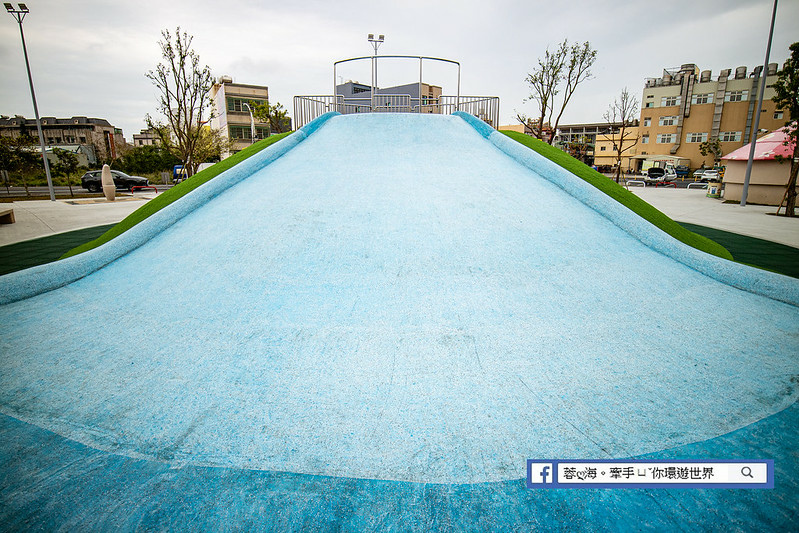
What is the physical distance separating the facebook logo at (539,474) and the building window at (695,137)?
7526 cm

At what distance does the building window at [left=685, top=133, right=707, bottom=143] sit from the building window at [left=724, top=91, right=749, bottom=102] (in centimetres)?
543

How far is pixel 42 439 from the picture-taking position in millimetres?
2691

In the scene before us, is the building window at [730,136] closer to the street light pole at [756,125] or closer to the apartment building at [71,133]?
the street light pole at [756,125]

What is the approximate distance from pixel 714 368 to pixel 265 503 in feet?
13.8

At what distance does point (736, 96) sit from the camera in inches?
2117

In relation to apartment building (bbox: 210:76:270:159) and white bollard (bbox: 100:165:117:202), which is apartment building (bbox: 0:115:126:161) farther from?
white bollard (bbox: 100:165:117:202)

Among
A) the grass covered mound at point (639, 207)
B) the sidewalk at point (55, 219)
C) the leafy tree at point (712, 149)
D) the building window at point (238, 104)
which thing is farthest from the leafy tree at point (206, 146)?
the leafy tree at point (712, 149)

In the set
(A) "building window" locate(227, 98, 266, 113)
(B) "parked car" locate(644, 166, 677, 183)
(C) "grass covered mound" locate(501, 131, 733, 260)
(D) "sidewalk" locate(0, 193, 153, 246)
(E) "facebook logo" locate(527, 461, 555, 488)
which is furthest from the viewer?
(A) "building window" locate(227, 98, 266, 113)

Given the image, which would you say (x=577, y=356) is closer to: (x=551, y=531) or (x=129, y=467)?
(x=551, y=531)

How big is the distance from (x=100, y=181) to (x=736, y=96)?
81.9 metres

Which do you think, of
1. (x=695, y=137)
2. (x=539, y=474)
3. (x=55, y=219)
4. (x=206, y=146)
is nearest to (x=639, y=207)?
(x=539, y=474)

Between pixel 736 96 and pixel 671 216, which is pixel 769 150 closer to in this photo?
pixel 671 216

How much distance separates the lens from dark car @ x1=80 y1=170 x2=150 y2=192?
27.9m

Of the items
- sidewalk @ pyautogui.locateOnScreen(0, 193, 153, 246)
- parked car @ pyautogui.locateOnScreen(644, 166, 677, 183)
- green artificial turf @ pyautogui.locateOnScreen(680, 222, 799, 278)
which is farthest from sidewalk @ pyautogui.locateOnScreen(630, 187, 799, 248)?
parked car @ pyautogui.locateOnScreen(644, 166, 677, 183)
